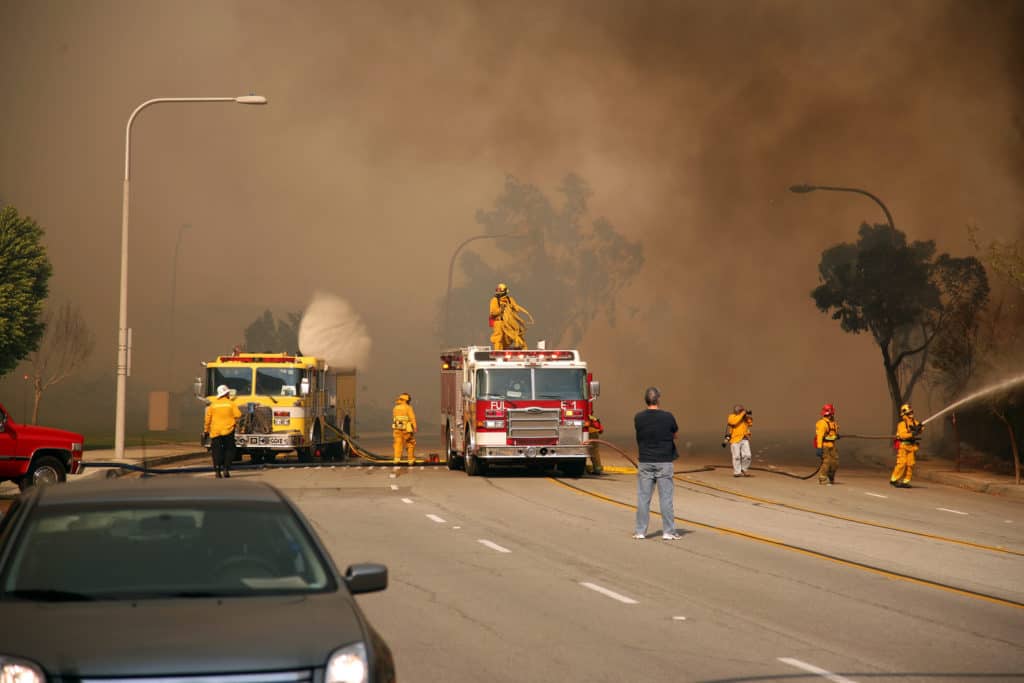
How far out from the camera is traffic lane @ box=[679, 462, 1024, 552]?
20.6 meters

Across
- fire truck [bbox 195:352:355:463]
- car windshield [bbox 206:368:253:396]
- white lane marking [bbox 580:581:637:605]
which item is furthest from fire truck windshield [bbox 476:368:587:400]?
white lane marking [bbox 580:581:637:605]

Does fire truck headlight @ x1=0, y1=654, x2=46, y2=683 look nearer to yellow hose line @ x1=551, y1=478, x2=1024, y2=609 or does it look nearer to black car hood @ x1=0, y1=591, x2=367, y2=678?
Result: black car hood @ x1=0, y1=591, x2=367, y2=678

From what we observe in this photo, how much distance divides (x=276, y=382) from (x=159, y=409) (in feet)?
27.2

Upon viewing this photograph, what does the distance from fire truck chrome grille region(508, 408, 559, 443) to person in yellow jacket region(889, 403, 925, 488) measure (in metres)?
7.25

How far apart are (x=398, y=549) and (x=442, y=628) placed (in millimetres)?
5660

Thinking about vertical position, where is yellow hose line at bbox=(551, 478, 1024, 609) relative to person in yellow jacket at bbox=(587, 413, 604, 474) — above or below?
below

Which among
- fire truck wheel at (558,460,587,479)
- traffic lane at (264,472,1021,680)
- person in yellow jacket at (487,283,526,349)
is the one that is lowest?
traffic lane at (264,472,1021,680)

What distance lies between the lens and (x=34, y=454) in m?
24.1

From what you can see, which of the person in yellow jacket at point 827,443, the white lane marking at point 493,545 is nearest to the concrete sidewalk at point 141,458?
the white lane marking at point 493,545

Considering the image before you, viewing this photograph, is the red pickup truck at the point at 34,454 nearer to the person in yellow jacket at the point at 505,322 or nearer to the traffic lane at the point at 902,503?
the traffic lane at the point at 902,503

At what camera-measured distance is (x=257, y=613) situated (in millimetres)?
6090

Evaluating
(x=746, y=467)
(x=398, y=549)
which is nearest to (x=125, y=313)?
(x=746, y=467)

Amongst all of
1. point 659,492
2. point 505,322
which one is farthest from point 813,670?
point 505,322

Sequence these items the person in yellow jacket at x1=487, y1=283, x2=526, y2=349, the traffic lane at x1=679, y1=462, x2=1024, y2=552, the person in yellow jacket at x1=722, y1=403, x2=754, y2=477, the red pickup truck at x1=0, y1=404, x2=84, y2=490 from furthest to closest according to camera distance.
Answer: the person in yellow jacket at x1=487, y1=283, x2=526, y2=349, the person in yellow jacket at x1=722, y1=403, x2=754, y2=477, the red pickup truck at x1=0, y1=404, x2=84, y2=490, the traffic lane at x1=679, y1=462, x2=1024, y2=552
